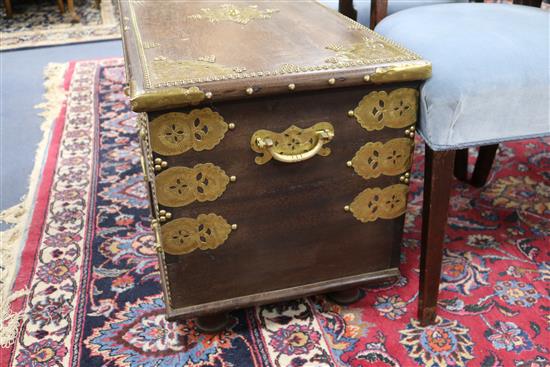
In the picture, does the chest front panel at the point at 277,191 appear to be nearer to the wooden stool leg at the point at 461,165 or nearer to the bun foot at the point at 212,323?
the bun foot at the point at 212,323

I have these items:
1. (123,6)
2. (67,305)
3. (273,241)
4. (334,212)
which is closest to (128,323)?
(67,305)

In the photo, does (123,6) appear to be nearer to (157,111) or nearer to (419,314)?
(157,111)

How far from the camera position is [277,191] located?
0.78 meters

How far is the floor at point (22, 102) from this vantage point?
143cm

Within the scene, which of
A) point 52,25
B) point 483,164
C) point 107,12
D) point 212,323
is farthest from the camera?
point 107,12

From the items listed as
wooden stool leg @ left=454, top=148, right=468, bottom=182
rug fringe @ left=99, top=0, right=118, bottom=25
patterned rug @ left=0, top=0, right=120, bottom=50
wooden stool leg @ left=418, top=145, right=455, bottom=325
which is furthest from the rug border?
rug fringe @ left=99, top=0, right=118, bottom=25

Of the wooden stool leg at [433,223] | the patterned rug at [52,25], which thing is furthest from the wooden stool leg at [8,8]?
the wooden stool leg at [433,223]

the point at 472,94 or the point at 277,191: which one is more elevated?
the point at 472,94

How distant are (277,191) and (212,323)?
0.93ft

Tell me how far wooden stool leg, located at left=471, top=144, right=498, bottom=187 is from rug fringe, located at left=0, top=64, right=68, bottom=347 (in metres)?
Answer: 1.12

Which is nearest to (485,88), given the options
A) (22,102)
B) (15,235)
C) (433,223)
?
(433,223)

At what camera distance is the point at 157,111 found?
25.7 inches

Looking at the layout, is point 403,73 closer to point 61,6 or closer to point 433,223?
point 433,223

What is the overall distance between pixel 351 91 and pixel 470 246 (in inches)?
22.7
